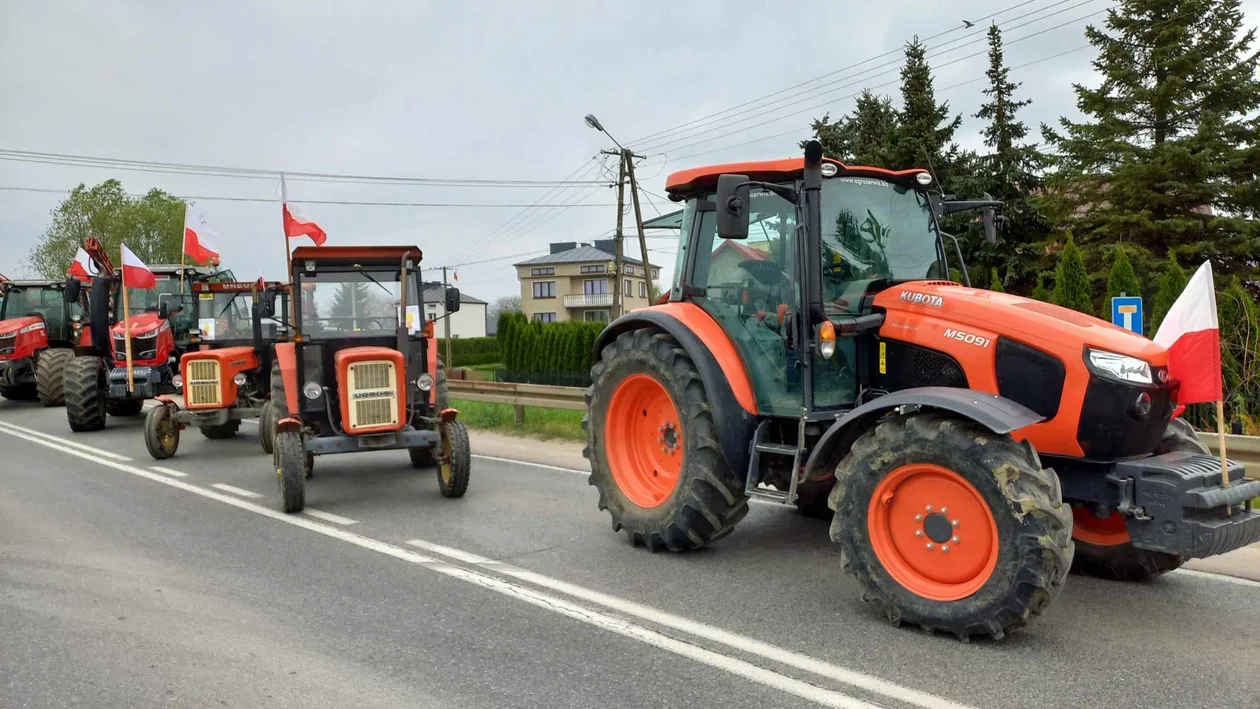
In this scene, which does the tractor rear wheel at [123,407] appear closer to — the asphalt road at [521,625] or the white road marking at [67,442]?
the white road marking at [67,442]

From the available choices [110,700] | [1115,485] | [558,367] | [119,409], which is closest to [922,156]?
[558,367]

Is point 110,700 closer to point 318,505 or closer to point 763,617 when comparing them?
point 763,617

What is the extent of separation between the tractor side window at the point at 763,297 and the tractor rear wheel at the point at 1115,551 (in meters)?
1.72

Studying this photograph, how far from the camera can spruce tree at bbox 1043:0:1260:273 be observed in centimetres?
2083

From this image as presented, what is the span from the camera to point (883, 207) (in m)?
5.56

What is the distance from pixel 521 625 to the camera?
15.4ft

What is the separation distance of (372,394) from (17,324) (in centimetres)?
1492

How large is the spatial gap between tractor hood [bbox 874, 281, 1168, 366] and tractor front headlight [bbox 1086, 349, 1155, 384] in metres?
0.03

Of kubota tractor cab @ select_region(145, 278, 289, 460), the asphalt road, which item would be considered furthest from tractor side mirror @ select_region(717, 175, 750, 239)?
kubota tractor cab @ select_region(145, 278, 289, 460)

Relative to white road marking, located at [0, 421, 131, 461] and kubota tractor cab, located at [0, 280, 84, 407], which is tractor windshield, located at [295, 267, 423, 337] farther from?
kubota tractor cab, located at [0, 280, 84, 407]

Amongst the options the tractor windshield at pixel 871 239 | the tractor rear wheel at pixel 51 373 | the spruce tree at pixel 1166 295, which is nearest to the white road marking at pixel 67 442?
the tractor rear wheel at pixel 51 373

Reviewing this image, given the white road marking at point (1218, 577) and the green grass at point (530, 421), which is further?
the green grass at point (530, 421)

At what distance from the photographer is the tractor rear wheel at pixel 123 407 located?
15.4 m

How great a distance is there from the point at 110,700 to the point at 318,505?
13.5ft
